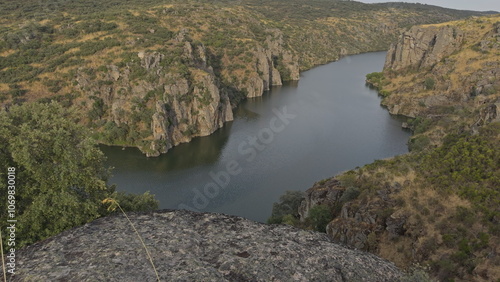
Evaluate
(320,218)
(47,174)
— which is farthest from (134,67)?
(47,174)

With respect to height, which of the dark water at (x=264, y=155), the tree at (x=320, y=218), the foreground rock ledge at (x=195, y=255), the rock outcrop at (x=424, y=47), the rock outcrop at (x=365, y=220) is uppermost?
the rock outcrop at (x=424, y=47)

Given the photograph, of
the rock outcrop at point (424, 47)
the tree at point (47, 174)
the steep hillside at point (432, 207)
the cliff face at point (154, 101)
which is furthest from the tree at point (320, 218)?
the rock outcrop at point (424, 47)

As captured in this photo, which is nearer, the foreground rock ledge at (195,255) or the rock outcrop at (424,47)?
the foreground rock ledge at (195,255)

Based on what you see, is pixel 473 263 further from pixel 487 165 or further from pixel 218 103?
pixel 218 103

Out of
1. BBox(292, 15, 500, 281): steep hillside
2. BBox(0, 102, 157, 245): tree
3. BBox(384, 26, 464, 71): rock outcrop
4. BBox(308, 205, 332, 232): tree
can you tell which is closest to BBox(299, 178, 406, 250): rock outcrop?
BBox(292, 15, 500, 281): steep hillside

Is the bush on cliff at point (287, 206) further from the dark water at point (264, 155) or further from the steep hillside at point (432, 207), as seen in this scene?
the dark water at point (264, 155)

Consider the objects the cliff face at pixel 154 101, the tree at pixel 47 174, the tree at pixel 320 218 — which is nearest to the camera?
the tree at pixel 47 174
